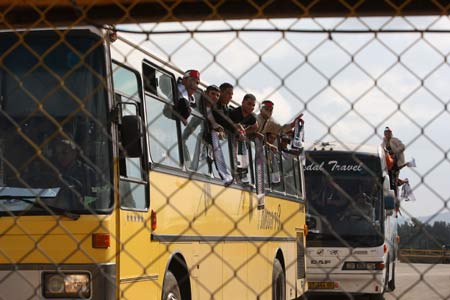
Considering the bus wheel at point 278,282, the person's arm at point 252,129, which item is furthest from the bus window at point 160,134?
the bus wheel at point 278,282

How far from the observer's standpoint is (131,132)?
7844 mm

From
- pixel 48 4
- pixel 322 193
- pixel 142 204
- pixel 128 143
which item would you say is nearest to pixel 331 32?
pixel 48 4

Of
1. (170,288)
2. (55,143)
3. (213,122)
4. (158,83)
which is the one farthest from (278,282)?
(55,143)

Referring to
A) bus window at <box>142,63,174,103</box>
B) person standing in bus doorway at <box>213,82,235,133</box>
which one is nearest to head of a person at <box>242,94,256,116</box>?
person standing in bus doorway at <box>213,82,235,133</box>

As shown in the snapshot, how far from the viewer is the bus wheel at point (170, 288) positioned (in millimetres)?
9323

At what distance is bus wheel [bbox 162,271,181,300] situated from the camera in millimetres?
9323

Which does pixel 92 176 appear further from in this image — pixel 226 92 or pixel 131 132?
pixel 226 92

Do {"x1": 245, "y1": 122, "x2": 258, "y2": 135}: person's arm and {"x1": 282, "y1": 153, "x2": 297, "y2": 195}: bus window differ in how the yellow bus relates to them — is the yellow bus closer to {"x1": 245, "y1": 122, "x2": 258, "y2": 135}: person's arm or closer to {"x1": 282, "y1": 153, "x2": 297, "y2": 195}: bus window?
{"x1": 245, "y1": 122, "x2": 258, "y2": 135}: person's arm

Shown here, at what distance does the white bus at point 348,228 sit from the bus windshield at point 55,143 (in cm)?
1093

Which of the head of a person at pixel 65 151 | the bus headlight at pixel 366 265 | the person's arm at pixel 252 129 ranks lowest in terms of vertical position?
the bus headlight at pixel 366 265

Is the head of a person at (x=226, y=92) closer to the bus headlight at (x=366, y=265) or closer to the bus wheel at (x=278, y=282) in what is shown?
the bus wheel at (x=278, y=282)

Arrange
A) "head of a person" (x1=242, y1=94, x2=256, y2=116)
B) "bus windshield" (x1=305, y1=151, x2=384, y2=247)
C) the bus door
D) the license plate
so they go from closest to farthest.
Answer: "head of a person" (x1=242, y1=94, x2=256, y2=116) < the bus door < the license plate < "bus windshield" (x1=305, y1=151, x2=384, y2=247)

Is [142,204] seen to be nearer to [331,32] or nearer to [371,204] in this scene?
[331,32]

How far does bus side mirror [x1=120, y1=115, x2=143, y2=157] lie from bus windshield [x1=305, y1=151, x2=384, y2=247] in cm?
1116
